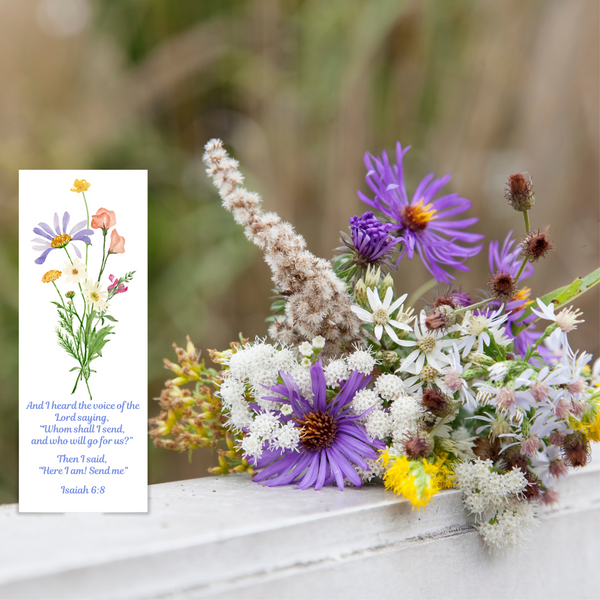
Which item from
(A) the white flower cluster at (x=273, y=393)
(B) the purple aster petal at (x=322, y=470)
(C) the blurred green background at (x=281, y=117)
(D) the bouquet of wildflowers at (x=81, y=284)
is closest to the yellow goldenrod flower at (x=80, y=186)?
(D) the bouquet of wildflowers at (x=81, y=284)

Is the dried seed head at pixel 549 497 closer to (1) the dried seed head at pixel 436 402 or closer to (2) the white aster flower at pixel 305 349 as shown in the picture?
(1) the dried seed head at pixel 436 402

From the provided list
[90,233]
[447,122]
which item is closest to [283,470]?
[90,233]

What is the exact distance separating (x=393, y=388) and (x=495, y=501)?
0.36 feet

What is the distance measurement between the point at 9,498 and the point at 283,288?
100cm

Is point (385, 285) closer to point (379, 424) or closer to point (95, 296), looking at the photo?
point (379, 424)

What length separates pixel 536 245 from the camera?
0.41 metres

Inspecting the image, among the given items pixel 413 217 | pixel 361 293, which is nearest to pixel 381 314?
pixel 361 293

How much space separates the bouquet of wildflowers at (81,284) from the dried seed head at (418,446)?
9.1 inches

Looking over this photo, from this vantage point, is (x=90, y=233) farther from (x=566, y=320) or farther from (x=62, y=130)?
(x=62, y=130)

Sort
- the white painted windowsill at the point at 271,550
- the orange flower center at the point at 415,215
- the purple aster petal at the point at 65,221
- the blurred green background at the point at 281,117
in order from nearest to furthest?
the white painted windowsill at the point at 271,550 < the purple aster petal at the point at 65,221 < the orange flower center at the point at 415,215 < the blurred green background at the point at 281,117

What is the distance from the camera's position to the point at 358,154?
1.07 m

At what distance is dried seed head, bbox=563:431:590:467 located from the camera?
0.38m

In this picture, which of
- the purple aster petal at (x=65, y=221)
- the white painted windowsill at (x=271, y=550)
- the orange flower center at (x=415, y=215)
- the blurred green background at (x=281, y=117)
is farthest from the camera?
the blurred green background at (x=281, y=117)

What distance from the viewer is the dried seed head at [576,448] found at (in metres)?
0.38
